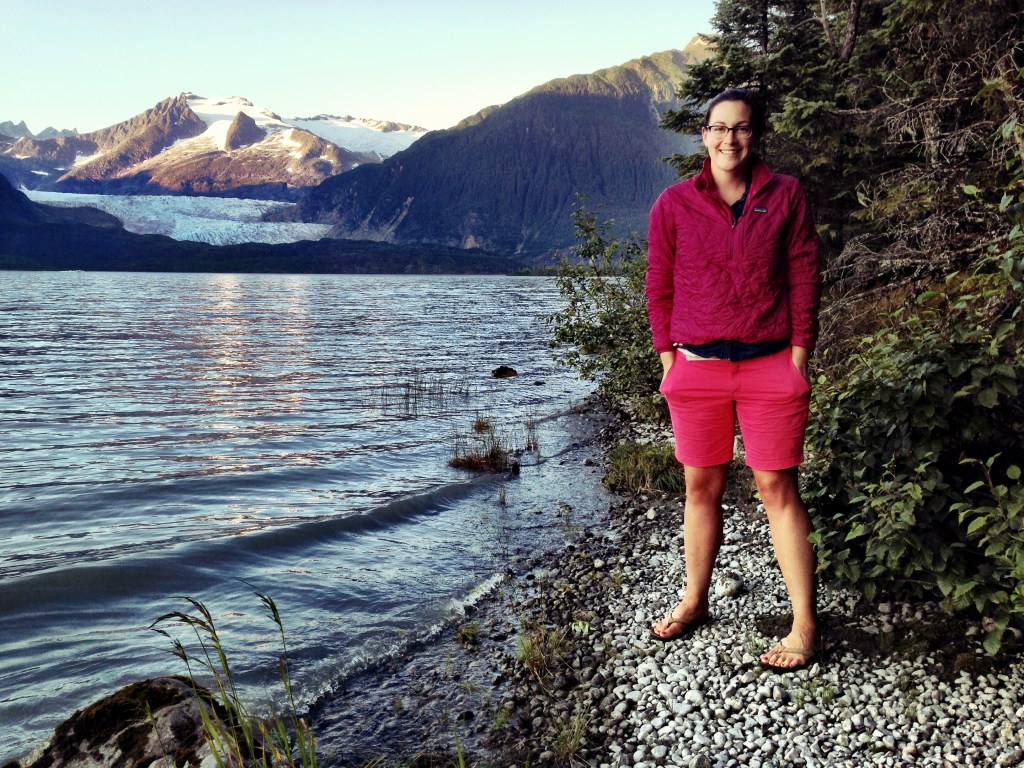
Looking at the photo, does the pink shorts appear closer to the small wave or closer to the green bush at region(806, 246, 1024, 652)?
the green bush at region(806, 246, 1024, 652)

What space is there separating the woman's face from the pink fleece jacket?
0.11 metres

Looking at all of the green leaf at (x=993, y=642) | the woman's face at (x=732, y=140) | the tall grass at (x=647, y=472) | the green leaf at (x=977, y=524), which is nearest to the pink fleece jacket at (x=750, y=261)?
the woman's face at (x=732, y=140)

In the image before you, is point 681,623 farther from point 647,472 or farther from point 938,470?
point 647,472

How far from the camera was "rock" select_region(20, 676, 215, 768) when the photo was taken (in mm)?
3238

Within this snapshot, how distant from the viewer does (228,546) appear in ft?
26.8

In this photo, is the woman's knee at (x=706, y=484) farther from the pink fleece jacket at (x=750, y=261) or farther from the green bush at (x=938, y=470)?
the pink fleece jacket at (x=750, y=261)

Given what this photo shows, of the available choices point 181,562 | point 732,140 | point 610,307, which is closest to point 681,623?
point 732,140

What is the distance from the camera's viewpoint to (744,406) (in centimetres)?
398

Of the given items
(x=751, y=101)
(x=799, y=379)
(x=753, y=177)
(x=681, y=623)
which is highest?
(x=751, y=101)

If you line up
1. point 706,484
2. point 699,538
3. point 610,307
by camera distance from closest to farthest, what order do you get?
point 706,484 → point 699,538 → point 610,307

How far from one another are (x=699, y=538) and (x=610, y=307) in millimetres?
9805

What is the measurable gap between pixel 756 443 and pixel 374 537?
5543mm

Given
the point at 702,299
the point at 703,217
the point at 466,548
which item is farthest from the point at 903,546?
the point at 466,548

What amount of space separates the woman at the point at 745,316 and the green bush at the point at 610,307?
29.0 ft
